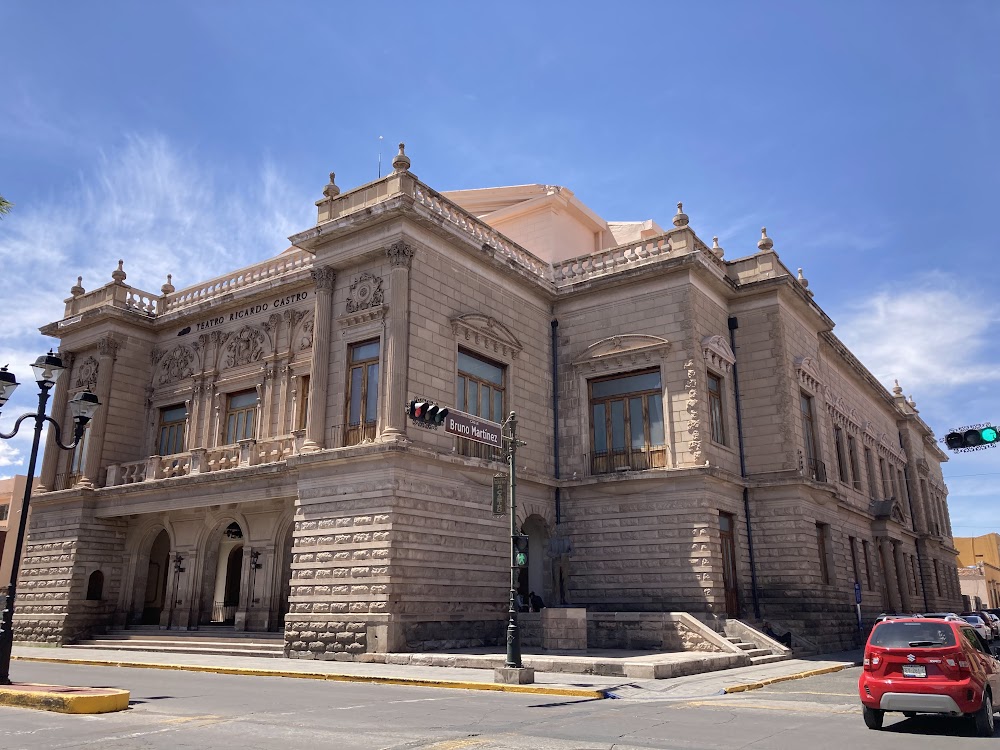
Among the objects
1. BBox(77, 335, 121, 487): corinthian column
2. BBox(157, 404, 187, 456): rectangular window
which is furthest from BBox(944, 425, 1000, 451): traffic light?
BBox(77, 335, 121, 487): corinthian column

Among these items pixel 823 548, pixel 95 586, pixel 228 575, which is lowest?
pixel 95 586

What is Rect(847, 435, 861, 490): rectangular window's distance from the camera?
3797 centimetres

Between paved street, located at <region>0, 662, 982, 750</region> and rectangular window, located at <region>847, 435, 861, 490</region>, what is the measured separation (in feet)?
80.5

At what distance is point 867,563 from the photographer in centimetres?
3628

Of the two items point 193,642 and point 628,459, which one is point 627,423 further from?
point 193,642

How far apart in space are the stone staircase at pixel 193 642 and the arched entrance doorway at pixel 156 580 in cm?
142

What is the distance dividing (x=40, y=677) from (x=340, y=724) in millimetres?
10758

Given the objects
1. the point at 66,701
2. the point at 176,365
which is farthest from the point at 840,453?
the point at 66,701

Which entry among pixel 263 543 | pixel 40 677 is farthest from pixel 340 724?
pixel 263 543

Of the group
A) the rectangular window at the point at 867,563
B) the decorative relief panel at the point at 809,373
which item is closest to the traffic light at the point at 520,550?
the decorative relief panel at the point at 809,373

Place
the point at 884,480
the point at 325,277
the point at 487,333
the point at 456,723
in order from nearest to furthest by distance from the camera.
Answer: the point at 456,723 → the point at 325,277 → the point at 487,333 → the point at 884,480

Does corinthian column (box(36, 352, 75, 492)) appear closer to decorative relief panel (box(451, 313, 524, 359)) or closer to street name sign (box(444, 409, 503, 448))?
decorative relief panel (box(451, 313, 524, 359))

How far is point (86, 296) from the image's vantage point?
34562 mm

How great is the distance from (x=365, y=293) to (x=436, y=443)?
16.5 feet
